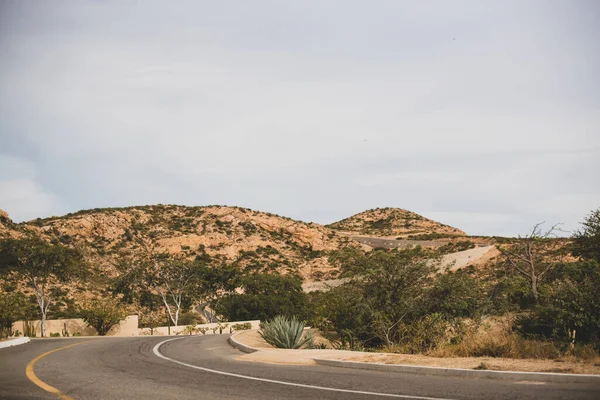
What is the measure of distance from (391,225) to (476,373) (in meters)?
121

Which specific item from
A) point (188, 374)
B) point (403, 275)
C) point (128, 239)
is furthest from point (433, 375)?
point (128, 239)

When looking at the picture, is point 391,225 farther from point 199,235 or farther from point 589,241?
point 589,241

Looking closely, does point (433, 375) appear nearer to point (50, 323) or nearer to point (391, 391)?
point (391, 391)

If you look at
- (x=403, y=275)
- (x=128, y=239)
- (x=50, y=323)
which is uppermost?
(x=128, y=239)

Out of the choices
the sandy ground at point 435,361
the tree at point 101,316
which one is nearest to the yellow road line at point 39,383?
the sandy ground at point 435,361

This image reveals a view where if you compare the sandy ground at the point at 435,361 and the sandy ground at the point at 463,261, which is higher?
the sandy ground at the point at 463,261

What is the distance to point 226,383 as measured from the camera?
9.54 metres

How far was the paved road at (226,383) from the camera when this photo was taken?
8.08 metres

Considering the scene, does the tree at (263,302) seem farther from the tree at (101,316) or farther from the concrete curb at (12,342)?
the concrete curb at (12,342)

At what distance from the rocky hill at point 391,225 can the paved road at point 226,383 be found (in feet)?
335

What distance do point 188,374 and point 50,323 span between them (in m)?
23.6

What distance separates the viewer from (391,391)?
8.35m

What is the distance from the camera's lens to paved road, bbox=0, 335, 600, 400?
808 centimetres

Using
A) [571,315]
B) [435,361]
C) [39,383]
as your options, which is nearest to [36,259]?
[39,383]
